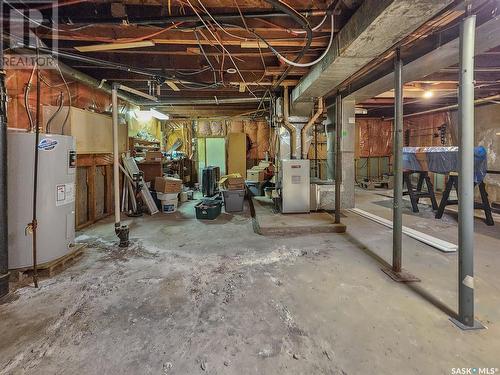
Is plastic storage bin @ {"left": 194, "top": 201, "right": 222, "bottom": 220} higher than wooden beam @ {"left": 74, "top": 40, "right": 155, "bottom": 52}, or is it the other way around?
wooden beam @ {"left": 74, "top": 40, "right": 155, "bottom": 52}

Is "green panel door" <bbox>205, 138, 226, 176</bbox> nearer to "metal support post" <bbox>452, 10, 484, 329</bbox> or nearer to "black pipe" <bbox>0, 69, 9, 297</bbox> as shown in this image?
"black pipe" <bbox>0, 69, 9, 297</bbox>

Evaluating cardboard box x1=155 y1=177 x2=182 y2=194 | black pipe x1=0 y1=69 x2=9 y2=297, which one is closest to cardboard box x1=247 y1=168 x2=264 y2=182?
cardboard box x1=155 y1=177 x2=182 y2=194

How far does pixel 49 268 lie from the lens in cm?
241

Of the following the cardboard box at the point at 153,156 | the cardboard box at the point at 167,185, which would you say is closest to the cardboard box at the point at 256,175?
the cardboard box at the point at 167,185

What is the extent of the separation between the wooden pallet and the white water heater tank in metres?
0.04

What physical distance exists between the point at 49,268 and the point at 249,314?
191cm

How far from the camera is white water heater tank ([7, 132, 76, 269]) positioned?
228 cm

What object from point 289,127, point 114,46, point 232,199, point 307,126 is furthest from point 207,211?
point 114,46

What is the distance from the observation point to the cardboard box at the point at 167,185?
5176 mm

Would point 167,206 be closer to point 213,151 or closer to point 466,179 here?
point 213,151

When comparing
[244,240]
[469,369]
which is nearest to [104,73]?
[244,240]

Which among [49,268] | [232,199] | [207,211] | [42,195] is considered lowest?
[49,268]

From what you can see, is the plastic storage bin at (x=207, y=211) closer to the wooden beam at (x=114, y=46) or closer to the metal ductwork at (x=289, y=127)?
the metal ductwork at (x=289, y=127)

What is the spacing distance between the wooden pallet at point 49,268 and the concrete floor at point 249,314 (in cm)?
9
